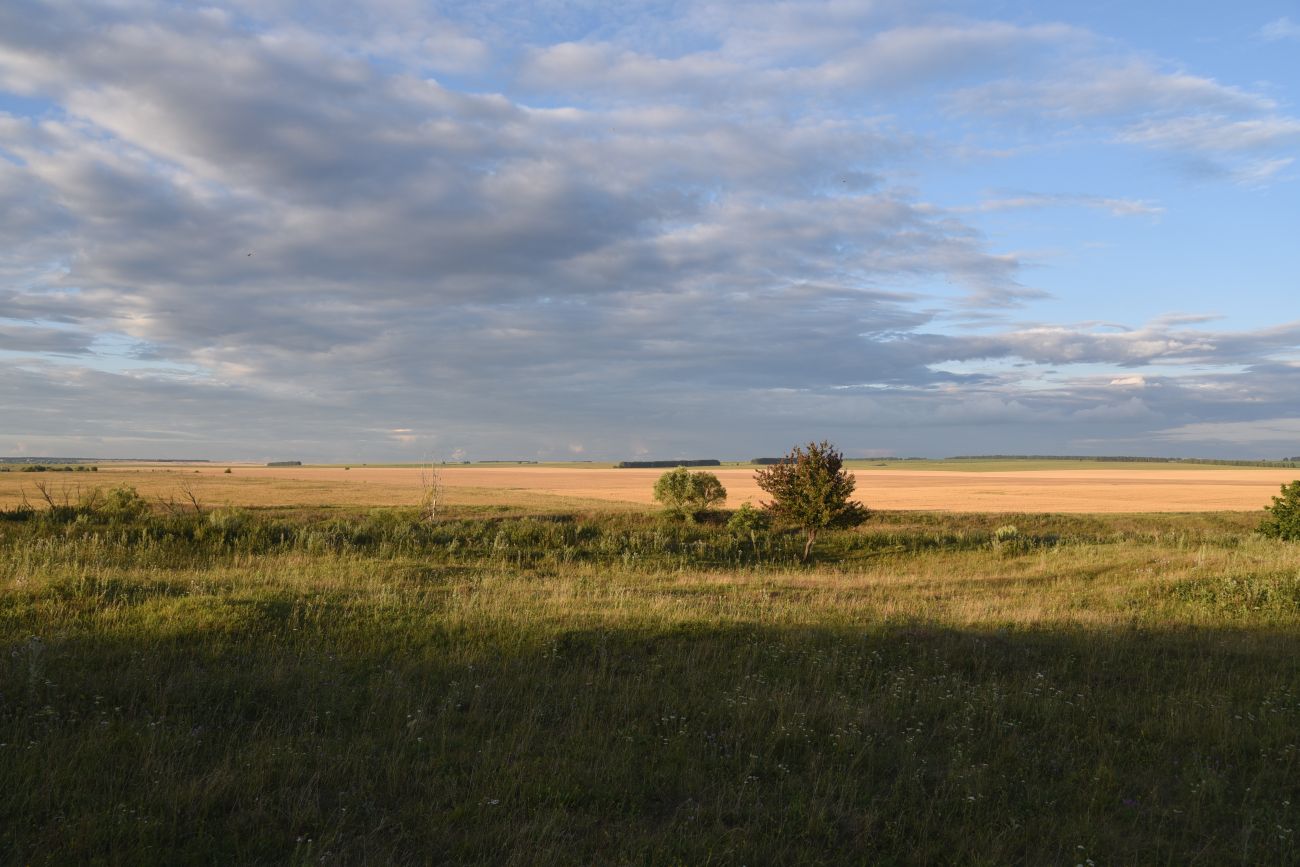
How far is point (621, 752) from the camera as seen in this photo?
6.16 metres

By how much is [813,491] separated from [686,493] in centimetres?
1516

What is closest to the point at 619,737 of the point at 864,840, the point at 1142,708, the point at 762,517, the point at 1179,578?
the point at 864,840

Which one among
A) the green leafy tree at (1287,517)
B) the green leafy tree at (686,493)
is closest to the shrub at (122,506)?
the green leafy tree at (686,493)

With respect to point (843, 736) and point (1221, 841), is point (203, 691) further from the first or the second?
point (1221, 841)

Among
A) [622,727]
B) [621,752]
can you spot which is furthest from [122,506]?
[621,752]

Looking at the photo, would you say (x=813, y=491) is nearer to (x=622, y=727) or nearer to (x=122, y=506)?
(x=622, y=727)

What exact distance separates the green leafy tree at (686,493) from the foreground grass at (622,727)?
28815 millimetres

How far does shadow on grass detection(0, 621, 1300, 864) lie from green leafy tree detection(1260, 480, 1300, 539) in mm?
22508

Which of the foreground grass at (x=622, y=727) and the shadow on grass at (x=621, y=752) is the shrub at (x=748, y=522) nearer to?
the foreground grass at (x=622, y=727)

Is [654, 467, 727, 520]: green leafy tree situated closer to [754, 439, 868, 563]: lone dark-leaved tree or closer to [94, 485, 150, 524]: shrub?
[754, 439, 868, 563]: lone dark-leaved tree

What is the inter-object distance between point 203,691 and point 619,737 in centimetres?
380

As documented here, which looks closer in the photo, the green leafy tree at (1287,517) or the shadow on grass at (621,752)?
the shadow on grass at (621,752)

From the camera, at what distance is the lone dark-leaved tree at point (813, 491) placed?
93.1ft

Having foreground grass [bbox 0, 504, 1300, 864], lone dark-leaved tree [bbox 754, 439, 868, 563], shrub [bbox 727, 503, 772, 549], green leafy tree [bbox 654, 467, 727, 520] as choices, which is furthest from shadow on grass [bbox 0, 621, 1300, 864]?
green leafy tree [bbox 654, 467, 727, 520]
